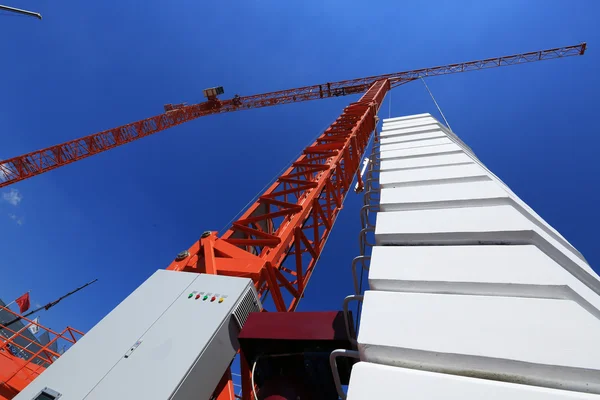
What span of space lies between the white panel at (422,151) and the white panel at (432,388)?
11.1 feet

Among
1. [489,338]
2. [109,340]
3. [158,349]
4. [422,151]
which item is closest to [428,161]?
[422,151]

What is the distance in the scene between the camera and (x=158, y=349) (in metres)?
2.48

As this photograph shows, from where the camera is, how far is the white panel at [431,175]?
10.1 ft

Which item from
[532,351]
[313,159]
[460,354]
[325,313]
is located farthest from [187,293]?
[313,159]

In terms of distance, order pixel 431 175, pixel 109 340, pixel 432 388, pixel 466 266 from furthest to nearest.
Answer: pixel 431 175 < pixel 109 340 < pixel 466 266 < pixel 432 388

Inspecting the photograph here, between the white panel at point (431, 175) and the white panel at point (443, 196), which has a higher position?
the white panel at point (431, 175)

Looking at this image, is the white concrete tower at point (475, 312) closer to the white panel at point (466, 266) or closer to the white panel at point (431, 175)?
the white panel at point (466, 266)

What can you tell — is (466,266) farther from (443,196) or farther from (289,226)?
(289,226)

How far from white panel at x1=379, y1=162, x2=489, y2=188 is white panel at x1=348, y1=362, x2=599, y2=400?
2261mm

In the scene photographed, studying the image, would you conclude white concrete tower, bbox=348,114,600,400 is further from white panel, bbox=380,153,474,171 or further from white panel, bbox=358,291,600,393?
white panel, bbox=380,153,474,171

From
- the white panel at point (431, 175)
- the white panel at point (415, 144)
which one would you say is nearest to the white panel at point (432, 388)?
the white panel at point (431, 175)

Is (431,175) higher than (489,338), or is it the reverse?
(431,175)

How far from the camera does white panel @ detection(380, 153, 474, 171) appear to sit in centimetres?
359

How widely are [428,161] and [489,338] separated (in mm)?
2860
